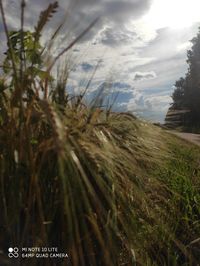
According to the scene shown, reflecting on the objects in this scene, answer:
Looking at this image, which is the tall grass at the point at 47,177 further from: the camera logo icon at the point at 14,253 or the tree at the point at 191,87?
the tree at the point at 191,87

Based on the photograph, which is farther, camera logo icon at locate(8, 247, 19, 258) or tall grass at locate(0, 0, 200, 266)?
camera logo icon at locate(8, 247, 19, 258)

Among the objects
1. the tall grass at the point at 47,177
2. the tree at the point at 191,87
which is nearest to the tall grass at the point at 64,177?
the tall grass at the point at 47,177

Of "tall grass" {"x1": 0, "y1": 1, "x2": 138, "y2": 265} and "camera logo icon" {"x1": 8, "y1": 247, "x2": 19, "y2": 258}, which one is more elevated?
"tall grass" {"x1": 0, "y1": 1, "x2": 138, "y2": 265}

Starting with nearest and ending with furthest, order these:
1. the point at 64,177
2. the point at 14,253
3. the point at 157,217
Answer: the point at 64,177 < the point at 14,253 < the point at 157,217

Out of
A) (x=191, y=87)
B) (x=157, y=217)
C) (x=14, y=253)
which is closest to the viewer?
(x=14, y=253)

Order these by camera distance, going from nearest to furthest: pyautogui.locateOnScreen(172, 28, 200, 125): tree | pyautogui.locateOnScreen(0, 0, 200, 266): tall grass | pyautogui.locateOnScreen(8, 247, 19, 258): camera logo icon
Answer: pyautogui.locateOnScreen(0, 0, 200, 266): tall grass → pyautogui.locateOnScreen(8, 247, 19, 258): camera logo icon → pyautogui.locateOnScreen(172, 28, 200, 125): tree

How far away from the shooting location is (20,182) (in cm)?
174

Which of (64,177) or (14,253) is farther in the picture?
(14,253)

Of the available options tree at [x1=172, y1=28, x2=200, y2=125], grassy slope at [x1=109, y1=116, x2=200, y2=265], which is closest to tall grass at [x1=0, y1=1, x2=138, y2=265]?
grassy slope at [x1=109, y1=116, x2=200, y2=265]

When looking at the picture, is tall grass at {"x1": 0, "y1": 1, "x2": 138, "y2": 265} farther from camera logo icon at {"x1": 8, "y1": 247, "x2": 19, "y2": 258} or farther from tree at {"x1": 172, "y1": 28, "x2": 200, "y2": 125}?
Result: tree at {"x1": 172, "y1": 28, "x2": 200, "y2": 125}

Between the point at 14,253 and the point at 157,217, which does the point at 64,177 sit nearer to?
the point at 14,253

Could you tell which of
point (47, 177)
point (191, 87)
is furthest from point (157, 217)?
point (191, 87)

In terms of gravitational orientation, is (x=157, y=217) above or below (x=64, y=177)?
below

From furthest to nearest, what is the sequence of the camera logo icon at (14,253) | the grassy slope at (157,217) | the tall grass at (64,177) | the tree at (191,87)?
1. the tree at (191,87)
2. the grassy slope at (157,217)
3. the camera logo icon at (14,253)
4. the tall grass at (64,177)
